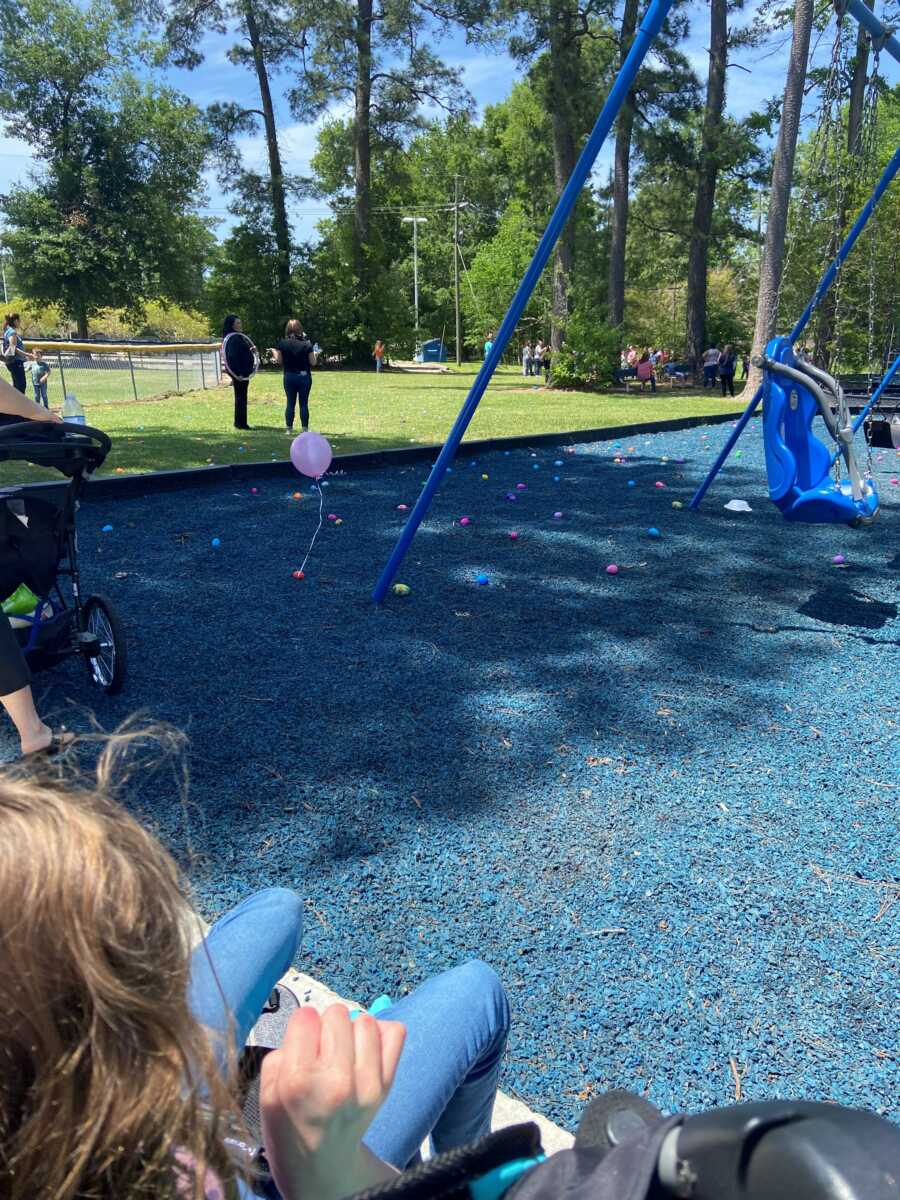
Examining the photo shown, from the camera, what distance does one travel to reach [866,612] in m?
5.01

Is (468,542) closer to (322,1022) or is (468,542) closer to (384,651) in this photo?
(384,651)

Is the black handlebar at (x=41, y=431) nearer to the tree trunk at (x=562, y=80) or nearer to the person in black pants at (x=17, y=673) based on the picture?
the person in black pants at (x=17, y=673)

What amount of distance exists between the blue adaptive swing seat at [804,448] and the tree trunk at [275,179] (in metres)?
31.2

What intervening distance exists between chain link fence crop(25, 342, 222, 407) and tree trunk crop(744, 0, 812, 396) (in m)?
11.8

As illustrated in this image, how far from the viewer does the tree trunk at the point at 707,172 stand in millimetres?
21984

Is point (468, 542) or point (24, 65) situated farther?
point (24, 65)

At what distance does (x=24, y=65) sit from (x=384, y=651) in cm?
4449

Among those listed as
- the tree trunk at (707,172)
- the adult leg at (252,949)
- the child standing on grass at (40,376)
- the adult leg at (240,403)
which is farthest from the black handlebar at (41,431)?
the tree trunk at (707,172)

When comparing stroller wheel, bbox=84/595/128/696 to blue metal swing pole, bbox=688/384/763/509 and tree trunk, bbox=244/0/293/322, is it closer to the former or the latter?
blue metal swing pole, bbox=688/384/763/509

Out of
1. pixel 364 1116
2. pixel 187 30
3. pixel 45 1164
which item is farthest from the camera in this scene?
pixel 187 30

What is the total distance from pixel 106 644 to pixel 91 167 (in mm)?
43959

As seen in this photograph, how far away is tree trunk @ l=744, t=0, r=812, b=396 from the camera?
1335 cm

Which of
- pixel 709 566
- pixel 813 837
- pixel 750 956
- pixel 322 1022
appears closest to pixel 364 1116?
pixel 322 1022

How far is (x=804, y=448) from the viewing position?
5125 mm
